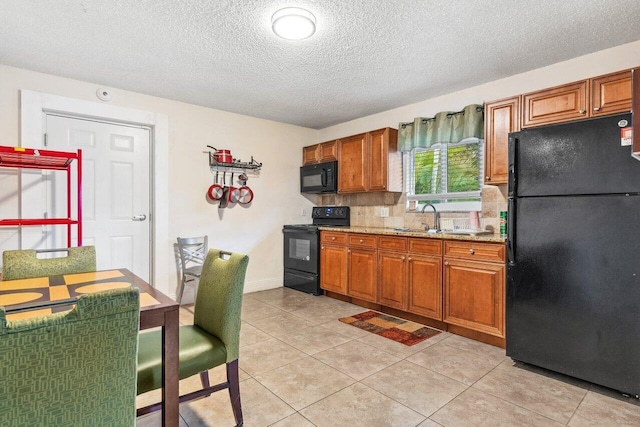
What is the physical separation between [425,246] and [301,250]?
6.19 ft

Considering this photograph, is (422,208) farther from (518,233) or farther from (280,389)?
(280,389)

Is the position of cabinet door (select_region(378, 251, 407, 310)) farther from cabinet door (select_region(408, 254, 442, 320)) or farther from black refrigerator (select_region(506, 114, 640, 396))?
black refrigerator (select_region(506, 114, 640, 396))

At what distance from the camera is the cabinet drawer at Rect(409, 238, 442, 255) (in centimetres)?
311

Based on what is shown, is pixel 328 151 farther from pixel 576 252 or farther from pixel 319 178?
pixel 576 252

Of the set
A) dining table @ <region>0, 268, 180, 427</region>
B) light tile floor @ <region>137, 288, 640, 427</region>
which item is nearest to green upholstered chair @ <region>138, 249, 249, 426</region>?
dining table @ <region>0, 268, 180, 427</region>

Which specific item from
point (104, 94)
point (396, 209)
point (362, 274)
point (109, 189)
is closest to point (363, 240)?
point (362, 274)

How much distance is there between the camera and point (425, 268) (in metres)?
3.21

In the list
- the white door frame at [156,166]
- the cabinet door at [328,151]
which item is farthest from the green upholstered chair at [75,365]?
the cabinet door at [328,151]

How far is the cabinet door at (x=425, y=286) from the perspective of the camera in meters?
3.11

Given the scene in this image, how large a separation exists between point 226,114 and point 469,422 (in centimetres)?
398

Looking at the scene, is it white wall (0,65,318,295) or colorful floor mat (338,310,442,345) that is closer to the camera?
colorful floor mat (338,310,442,345)

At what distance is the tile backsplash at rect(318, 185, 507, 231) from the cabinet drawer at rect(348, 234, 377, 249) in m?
0.58

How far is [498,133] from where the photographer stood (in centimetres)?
297

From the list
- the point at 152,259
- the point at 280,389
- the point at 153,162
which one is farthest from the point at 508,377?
the point at 153,162
